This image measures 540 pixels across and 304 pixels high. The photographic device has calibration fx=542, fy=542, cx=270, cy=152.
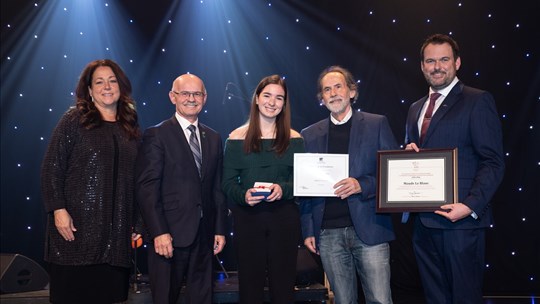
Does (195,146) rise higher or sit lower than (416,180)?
higher

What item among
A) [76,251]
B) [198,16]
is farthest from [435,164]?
[198,16]

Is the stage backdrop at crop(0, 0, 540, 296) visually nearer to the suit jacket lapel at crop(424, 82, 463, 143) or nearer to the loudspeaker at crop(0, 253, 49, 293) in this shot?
the loudspeaker at crop(0, 253, 49, 293)

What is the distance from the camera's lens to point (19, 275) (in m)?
4.48

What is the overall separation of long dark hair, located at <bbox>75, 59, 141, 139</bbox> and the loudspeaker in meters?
2.16

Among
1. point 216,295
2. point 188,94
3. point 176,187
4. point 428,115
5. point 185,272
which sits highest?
point 188,94

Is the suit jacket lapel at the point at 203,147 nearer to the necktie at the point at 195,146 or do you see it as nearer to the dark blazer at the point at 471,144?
the necktie at the point at 195,146

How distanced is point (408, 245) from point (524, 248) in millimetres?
1081

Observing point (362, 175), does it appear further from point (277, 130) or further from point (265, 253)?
point (265, 253)

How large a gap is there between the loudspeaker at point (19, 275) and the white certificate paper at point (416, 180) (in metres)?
3.22

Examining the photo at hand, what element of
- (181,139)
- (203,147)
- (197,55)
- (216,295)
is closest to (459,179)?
(203,147)

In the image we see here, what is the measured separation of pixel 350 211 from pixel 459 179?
0.59m

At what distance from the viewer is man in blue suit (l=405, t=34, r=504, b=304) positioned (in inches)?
107

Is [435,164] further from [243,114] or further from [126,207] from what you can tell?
[243,114]

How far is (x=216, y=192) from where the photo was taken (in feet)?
10.3
